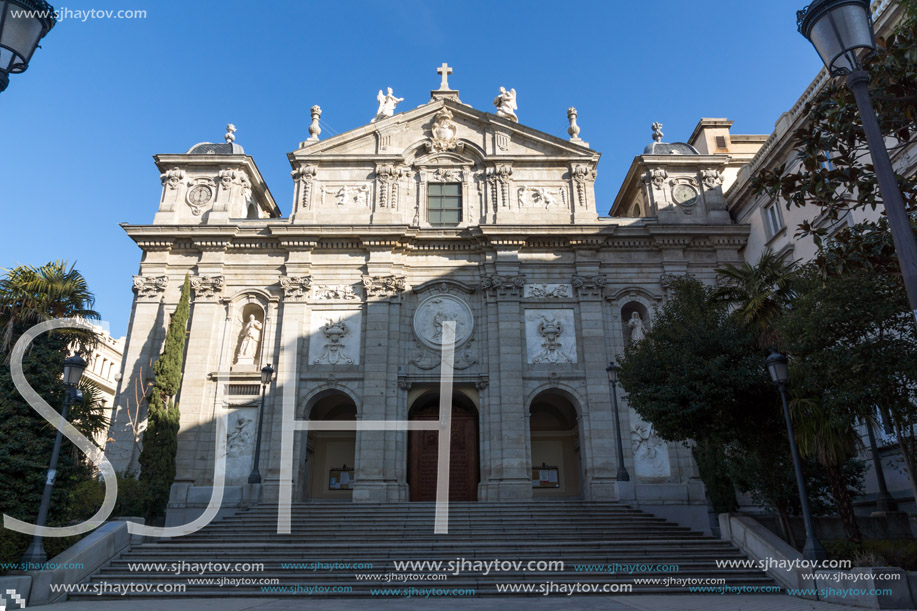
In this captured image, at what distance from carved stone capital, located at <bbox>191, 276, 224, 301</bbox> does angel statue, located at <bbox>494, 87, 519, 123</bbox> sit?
15.3 m

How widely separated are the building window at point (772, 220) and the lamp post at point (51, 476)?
2451cm

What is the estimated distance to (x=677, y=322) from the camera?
55.0ft

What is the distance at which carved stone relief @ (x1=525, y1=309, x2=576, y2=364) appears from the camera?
84.1ft

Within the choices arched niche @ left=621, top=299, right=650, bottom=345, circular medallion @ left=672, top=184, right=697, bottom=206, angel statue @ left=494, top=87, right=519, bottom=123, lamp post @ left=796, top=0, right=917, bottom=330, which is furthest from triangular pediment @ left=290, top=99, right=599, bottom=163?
lamp post @ left=796, top=0, right=917, bottom=330

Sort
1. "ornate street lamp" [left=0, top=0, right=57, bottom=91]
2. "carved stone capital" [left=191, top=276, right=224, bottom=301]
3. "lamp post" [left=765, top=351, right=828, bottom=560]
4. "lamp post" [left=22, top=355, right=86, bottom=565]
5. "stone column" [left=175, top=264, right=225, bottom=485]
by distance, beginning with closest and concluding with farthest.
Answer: "ornate street lamp" [left=0, top=0, right=57, bottom=91], "lamp post" [left=22, top=355, right=86, bottom=565], "lamp post" [left=765, top=351, right=828, bottom=560], "stone column" [left=175, top=264, right=225, bottom=485], "carved stone capital" [left=191, top=276, right=224, bottom=301]

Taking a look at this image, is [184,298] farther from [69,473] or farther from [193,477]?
[69,473]

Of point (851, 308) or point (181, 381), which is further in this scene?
point (181, 381)

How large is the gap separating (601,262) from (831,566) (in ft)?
55.2

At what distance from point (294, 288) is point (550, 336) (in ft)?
36.5

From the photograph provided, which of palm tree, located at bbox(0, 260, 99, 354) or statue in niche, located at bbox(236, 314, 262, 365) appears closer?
palm tree, located at bbox(0, 260, 99, 354)

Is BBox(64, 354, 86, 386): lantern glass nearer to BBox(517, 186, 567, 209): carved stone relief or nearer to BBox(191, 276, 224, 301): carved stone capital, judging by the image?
BBox(191, 276, 224, 301): carved stone capital

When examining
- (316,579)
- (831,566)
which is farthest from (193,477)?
(831,566)

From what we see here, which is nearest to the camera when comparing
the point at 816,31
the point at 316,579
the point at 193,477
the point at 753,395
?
the point at 816,31

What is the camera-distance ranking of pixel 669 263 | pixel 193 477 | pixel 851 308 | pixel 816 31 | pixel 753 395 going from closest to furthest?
1. pixel 816 31
2. pixel 851 308
3. pixel 753 395
4. pixel 193 477
5. pixel 669 263
